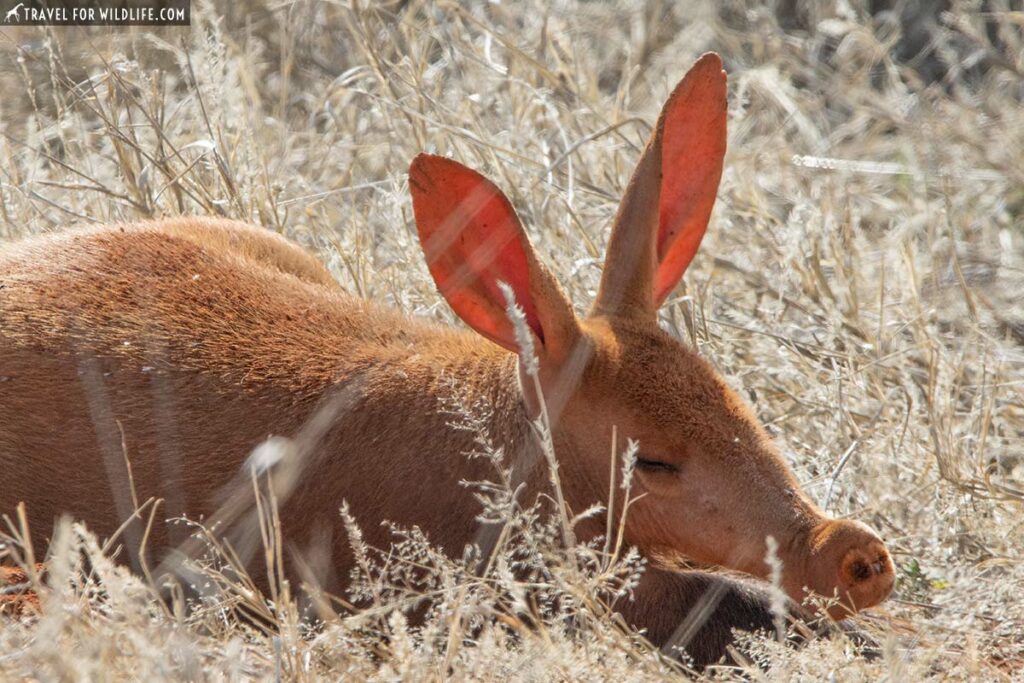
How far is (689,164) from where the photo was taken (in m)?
3.39

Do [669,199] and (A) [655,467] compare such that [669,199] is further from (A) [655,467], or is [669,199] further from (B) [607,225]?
(B) [607,225]

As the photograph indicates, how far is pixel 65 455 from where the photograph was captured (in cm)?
314

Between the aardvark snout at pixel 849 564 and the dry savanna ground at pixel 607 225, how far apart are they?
0.35ft

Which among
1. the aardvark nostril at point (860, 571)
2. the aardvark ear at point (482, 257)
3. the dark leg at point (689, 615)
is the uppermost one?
the aardvark ear at point (482, 257)

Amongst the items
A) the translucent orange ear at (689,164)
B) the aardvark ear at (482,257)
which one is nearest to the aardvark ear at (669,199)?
the translucent orange ear at (689,164)

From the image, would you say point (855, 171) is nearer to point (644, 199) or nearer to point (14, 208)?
point (644, 199)

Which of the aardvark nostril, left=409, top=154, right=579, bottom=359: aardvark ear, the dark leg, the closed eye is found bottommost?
the dark leg

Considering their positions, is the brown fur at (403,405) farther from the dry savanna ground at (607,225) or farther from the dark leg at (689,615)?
the dry savanna ground at (607,225)

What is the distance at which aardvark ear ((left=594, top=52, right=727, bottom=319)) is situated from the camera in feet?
10.6

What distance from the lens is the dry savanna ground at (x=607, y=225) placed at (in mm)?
2721

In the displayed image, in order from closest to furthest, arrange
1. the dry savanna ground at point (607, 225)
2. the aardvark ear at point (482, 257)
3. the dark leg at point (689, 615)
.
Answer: the dry savanna ground at point (607, 225) → the aardvark ear at point (482, 257) → the dark leg at point (689, 615)

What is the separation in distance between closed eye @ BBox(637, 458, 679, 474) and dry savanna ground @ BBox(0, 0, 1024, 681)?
31cm

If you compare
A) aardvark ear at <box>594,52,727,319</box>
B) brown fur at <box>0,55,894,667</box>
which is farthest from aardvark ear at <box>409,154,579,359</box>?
aardvark ear at <box>594,52,727,319</box>

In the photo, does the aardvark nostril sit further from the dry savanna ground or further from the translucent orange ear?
the translucent orange ear
